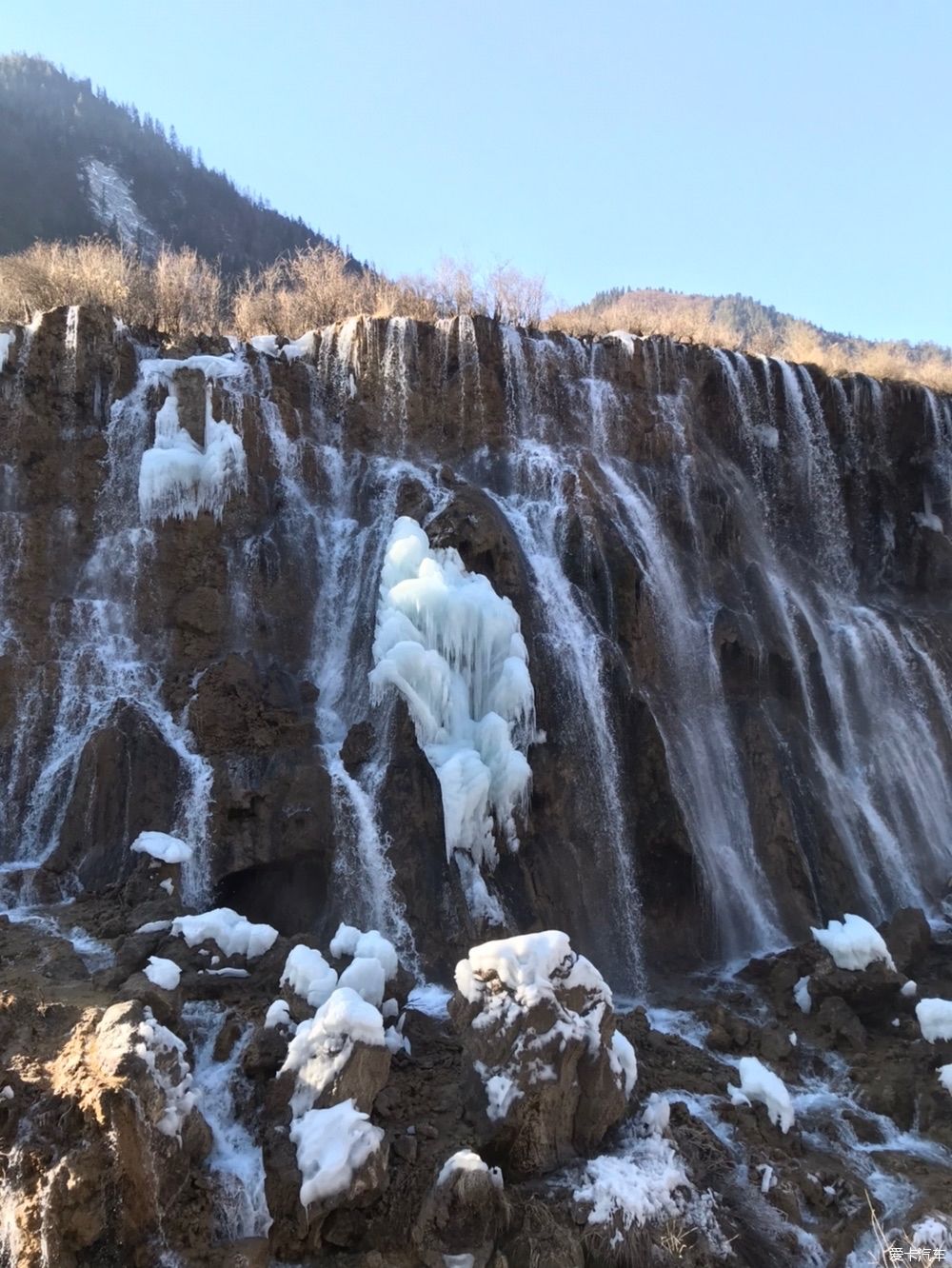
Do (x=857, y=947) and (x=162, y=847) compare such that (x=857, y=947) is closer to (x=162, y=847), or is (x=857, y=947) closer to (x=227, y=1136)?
(x=227, y=1136)

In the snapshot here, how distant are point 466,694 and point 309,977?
4.89 metres

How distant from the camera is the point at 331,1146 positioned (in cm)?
593

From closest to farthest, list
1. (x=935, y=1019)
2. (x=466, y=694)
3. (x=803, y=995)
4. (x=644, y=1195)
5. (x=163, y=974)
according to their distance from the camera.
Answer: (x=644, y=1195)
(x=163, y=974)
(x=935, y=1019)
(x=803, y=995)
(x=466, y=694)

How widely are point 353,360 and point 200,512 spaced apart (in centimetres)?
475

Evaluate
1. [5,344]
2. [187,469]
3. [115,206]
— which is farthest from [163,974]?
[115,206]

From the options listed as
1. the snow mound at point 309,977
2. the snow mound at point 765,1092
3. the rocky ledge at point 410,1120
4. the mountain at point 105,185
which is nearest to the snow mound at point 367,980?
the rocky ledge at point 410,1120

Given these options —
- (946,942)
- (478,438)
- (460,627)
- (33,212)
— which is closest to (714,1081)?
(946,942)

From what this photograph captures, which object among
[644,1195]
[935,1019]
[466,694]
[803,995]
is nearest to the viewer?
[644,1195]

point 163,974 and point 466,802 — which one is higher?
point 466,802

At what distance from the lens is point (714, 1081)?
26.3ft

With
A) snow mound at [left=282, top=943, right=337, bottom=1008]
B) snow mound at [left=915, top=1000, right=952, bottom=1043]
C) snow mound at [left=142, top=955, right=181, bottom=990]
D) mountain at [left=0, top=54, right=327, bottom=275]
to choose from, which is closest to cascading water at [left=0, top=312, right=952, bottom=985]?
snow mound at [left=282, top=943, right=337, bottom=1008]

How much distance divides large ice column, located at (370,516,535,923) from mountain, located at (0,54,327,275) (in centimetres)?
4636

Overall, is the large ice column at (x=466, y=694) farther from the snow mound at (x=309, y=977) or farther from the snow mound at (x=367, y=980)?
the snow mound at (x=309, y=977)

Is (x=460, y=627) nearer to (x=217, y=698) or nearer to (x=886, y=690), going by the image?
(x=217, y=698)
